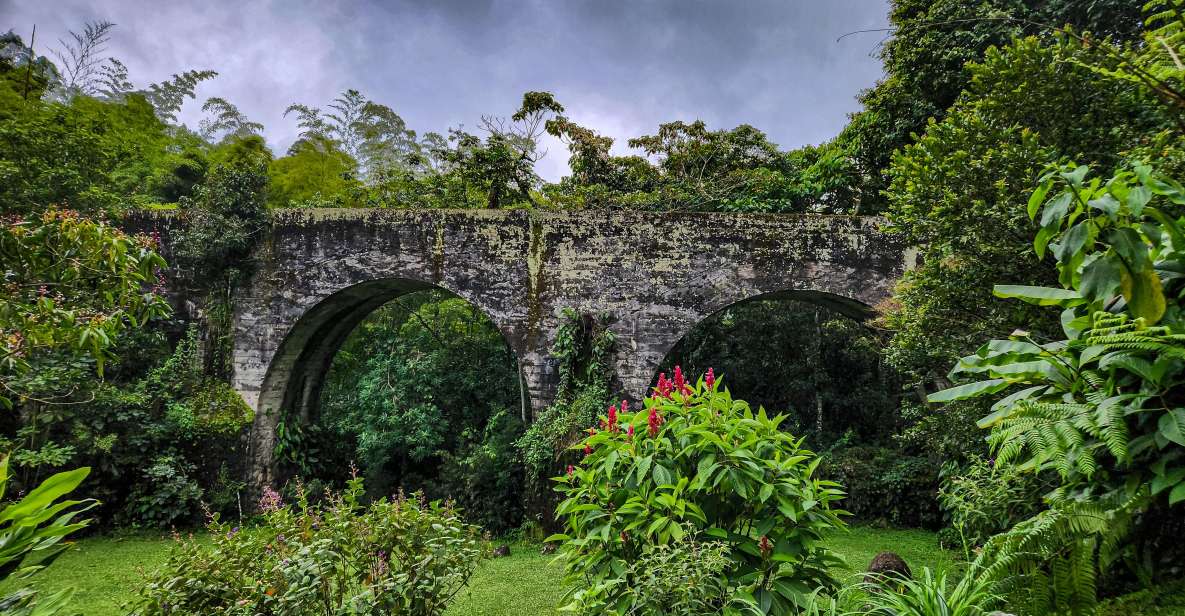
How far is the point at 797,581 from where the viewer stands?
81.8 inches

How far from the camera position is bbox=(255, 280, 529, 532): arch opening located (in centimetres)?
723

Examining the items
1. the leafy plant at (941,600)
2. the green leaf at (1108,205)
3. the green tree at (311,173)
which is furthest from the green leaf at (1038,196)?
the green tree at (311,173)

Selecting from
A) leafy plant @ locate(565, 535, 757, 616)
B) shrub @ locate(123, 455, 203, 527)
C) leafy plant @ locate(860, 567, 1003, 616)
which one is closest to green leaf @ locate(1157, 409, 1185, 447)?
leafy plant @ locate(860, 567, 1003, 616)

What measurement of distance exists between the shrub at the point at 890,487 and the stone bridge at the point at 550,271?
2299mm

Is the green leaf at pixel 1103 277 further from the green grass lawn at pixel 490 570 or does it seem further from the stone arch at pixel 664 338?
the stone arch at pixel 664 338

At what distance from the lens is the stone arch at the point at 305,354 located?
273 inches

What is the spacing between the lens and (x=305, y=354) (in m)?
7.54

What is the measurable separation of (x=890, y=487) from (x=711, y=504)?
6.24m

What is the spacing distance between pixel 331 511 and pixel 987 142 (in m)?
4.58

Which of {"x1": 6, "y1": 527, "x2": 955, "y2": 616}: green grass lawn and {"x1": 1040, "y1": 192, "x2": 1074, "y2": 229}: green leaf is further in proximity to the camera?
{"x1": 6, "y1": 527, "x2": 955, "y2": 616}: green grass lawn

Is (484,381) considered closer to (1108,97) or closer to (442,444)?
(442,444)

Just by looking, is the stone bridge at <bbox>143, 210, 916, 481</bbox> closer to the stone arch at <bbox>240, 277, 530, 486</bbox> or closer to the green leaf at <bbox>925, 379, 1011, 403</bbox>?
the stone arch at <bbox>240, 277, 530, 486</bbox>

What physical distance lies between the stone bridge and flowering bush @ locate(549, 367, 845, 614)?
4.17 meters

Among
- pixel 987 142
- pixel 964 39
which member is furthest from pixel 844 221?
pixel 964 39
